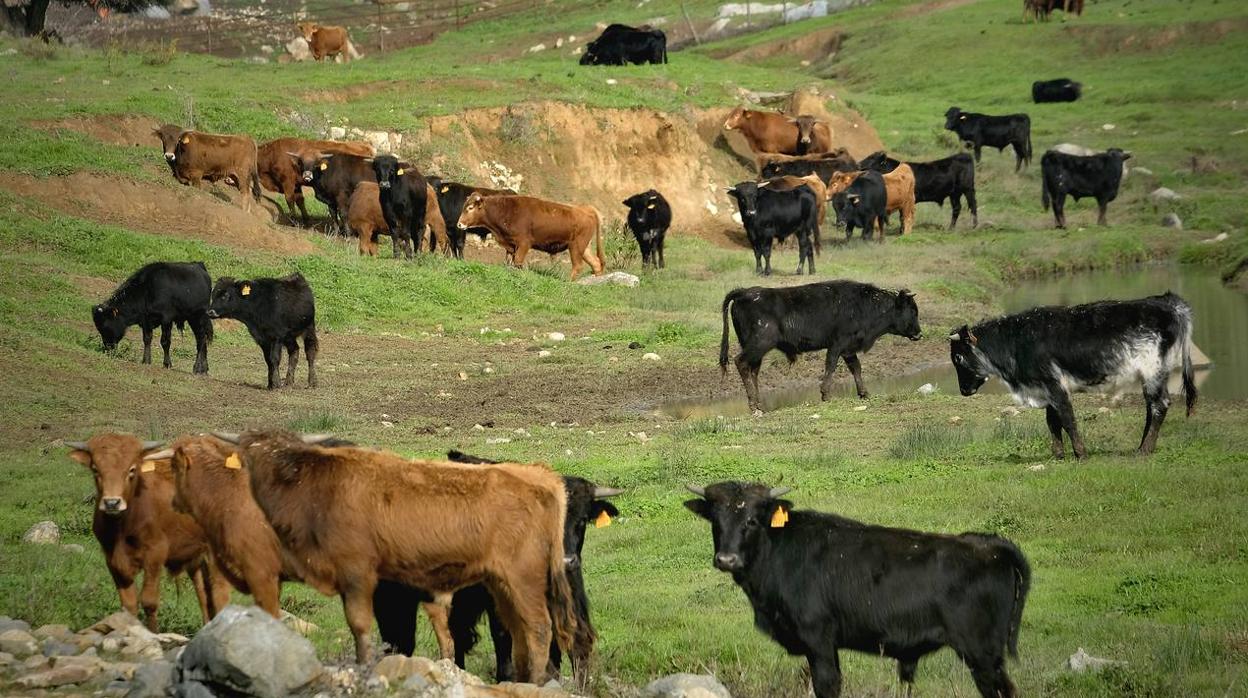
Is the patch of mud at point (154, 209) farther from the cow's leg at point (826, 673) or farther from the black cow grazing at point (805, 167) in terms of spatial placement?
the cow's leg at point (826, 673)

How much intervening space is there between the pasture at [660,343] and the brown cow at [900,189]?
473mm

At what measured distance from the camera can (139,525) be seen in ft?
35.2

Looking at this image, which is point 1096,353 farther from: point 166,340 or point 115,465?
point 166,340

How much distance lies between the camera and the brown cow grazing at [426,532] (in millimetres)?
9391

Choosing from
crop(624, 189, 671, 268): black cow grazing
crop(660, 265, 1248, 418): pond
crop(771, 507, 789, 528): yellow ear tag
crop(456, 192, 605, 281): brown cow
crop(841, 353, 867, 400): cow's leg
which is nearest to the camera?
crop(771, 507, 789, 528): yellow ear tag

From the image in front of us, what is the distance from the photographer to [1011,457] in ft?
53.7

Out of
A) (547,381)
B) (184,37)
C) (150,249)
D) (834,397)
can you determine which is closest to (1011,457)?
(834,397)

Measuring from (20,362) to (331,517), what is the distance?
11.4 meters

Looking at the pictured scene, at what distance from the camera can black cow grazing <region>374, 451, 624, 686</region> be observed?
1016 centimetres

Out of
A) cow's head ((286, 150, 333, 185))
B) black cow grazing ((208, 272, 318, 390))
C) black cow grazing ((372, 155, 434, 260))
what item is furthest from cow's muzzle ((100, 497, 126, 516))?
cow's head ((286, 150, 333, 185))

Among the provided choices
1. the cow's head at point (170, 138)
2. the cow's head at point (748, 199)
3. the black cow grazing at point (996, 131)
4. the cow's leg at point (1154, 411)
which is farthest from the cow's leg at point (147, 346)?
the black cow grazing at point (996, 131)

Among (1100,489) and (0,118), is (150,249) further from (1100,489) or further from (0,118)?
(1100,489)

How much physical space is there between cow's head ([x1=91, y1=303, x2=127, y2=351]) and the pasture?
52 centimetres

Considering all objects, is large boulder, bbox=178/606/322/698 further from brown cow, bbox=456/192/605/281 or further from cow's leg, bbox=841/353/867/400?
brown cow, bbox=456/192/605/281
